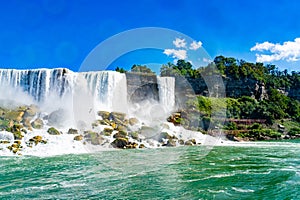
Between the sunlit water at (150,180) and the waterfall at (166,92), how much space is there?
1711cm

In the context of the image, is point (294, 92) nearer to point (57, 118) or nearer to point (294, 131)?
point (294, 131)

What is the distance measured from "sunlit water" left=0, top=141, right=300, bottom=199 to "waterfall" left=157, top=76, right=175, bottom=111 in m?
17.1

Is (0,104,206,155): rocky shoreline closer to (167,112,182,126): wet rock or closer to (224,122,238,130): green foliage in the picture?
(167,112,182,126): wet rock

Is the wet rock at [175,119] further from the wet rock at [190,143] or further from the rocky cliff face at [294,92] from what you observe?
the rocky cliff face at [294,92]

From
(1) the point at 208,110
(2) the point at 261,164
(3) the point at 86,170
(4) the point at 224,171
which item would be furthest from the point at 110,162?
(1) the point at 208,110

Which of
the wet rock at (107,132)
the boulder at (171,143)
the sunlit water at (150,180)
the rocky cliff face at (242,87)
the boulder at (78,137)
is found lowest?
the sunlit water at (150,180)

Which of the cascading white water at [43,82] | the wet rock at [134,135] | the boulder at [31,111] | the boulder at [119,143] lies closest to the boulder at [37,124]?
the boulder at [31,111]

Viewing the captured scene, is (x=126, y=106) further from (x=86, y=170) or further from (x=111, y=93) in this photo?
(x=86, y=170)

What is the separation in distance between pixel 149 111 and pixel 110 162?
15.7 m

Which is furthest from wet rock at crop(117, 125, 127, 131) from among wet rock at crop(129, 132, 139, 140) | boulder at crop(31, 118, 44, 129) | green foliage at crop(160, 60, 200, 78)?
green foliage at crop(160, 60, 200, 78)

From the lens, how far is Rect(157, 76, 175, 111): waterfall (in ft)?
98.2

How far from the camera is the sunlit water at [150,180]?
24.6 ft

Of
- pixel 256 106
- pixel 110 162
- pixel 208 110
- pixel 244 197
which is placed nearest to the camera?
pixel 244 197

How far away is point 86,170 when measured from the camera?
35.8 feet
